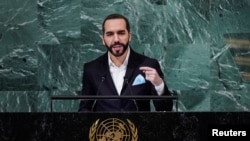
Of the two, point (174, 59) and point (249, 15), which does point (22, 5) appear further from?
point (249, 15)

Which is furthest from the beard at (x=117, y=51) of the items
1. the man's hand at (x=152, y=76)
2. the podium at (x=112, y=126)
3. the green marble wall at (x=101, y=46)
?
the podium at (x=112, y=126)

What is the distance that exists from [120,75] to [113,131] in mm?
1610

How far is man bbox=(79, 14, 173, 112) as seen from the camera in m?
3.50

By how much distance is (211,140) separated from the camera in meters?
2.46

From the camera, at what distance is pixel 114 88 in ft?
12.5

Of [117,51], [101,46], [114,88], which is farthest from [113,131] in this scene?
[101,46]

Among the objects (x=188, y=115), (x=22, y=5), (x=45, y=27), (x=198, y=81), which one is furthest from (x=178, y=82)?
(x=188, y=115)

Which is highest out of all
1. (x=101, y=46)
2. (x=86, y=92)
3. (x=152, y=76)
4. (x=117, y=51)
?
(x=101, y=46)

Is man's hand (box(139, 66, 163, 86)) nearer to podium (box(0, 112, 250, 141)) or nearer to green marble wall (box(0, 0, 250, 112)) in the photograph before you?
green marble wall (box(0, 0, 250, 112))

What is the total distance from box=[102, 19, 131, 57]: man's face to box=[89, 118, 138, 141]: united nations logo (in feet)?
5.62

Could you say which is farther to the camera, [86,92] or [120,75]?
[120,75]

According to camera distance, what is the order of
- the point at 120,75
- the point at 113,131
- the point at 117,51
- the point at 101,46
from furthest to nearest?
1. the point at 101,46
2. the point at 117,51
3. the point at 120,75
4. the point at 113,131

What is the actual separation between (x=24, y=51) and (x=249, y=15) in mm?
2322

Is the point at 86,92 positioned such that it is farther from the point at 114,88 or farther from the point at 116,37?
the point at 116,37
